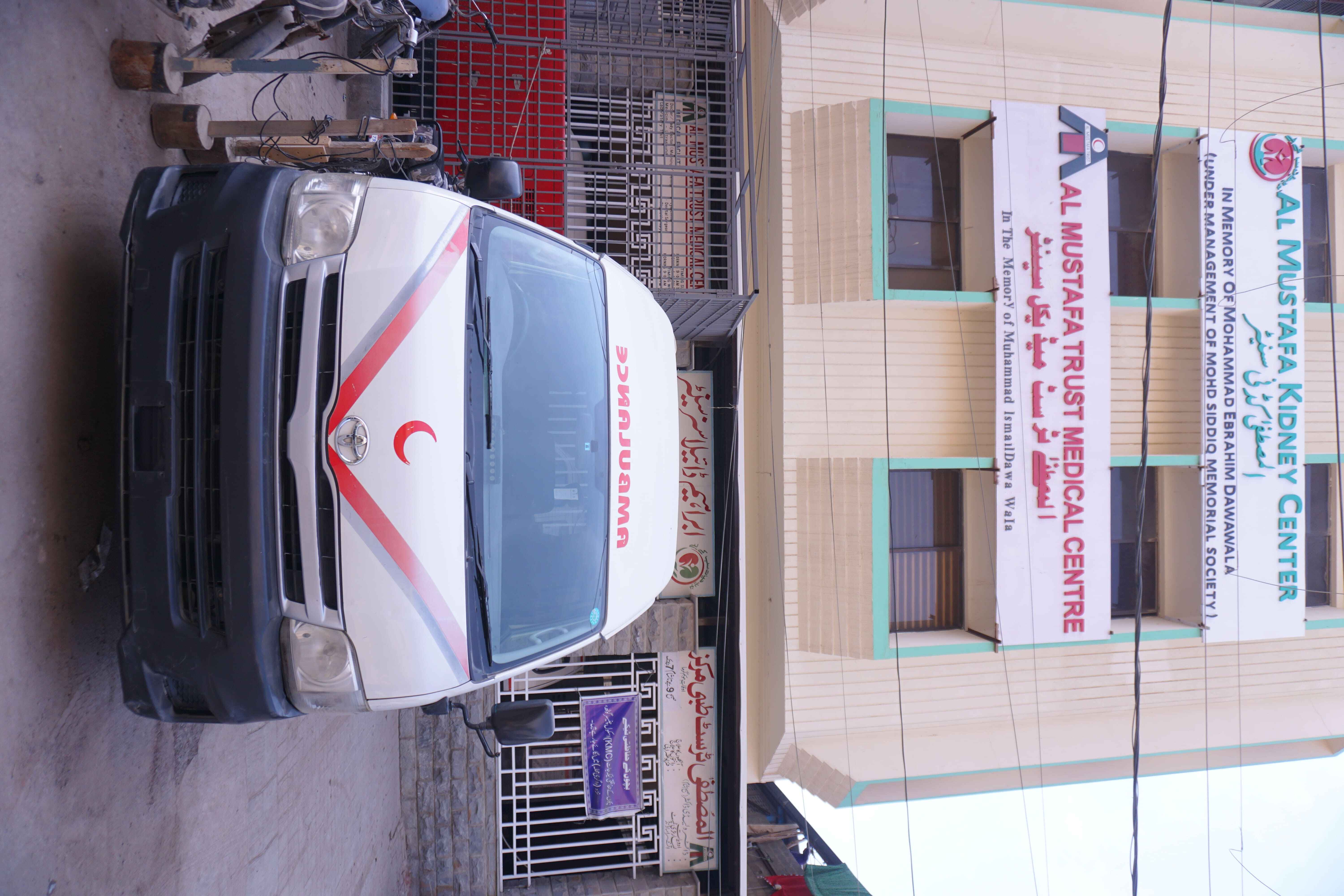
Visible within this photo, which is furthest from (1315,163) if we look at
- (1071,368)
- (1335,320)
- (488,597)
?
(488,597)

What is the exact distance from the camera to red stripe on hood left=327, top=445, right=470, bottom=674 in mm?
2703

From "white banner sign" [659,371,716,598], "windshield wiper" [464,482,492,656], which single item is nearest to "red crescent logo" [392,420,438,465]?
"windshield wiper" [464,482,492,656]

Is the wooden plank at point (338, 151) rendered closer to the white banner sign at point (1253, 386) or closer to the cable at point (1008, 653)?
the cable at point (1008, 653)

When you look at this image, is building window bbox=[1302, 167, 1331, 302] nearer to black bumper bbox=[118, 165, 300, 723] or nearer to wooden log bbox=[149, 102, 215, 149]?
black bumper bbox=[118, 165, 300, 723]

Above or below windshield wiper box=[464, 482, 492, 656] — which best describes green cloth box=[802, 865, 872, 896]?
below

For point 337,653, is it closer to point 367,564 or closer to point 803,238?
point 367,564

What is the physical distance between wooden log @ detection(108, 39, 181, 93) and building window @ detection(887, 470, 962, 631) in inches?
246

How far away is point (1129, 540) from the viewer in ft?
23.9

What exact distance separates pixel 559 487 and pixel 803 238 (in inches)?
175

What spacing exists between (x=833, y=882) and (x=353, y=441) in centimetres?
653

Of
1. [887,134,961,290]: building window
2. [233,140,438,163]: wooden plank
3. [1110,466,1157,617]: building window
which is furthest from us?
[1110,466,1157,617]: building window

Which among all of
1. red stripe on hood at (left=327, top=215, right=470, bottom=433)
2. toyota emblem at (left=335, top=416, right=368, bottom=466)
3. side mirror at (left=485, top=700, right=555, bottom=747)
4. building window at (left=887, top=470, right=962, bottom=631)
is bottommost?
side mirror at (left=485, top=700, right=555, bottom=747)

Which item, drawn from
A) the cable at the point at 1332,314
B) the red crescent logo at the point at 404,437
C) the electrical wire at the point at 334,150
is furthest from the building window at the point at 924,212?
the red crescent logo at the point at 404,437

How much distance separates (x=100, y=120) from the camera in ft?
11.3
